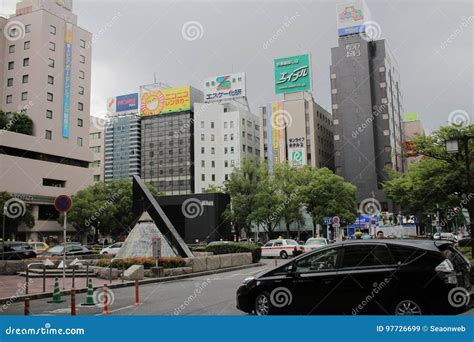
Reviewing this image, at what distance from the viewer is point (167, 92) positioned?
9744 centimetres

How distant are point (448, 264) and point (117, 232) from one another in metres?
56.9

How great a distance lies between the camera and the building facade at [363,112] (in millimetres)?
75125

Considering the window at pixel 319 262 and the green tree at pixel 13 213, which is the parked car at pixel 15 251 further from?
the window at pixel 319 262

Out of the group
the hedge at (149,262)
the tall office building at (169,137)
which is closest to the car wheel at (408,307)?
the hedge at (149,262)

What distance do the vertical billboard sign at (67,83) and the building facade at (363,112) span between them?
43.1 metres

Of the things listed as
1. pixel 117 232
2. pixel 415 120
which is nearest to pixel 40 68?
pixel 117 232

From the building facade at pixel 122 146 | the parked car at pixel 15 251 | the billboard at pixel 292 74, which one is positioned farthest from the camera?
the building facade at pixel 122 146

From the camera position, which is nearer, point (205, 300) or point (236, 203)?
point (205, 300)

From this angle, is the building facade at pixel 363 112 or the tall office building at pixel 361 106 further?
the tall office building at pixel 361 106

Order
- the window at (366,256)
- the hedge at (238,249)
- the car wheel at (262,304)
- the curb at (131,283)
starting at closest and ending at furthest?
1. the window at (366,256)
2. the car wheel at (262,304)
3. the curb at (131,283)
4. the hedge at (238,249)

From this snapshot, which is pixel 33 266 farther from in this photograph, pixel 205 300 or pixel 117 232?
pixel 117 232

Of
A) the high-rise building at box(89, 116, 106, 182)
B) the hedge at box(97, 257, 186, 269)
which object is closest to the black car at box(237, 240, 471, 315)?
the hedge at box(97, 257, 186, 269)

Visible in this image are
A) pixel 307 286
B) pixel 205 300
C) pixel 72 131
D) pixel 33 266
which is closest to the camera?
pixel 307 286

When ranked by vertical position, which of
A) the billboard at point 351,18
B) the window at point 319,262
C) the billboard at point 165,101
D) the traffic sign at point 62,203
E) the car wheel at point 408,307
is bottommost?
the car wheel at point 408,307
